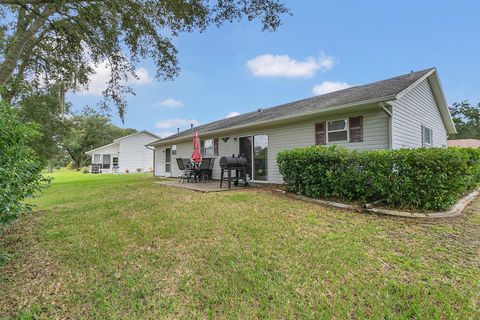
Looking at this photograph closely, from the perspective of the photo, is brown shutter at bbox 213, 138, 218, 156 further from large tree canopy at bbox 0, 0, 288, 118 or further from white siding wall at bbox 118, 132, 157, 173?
white siding wall at bbox 118, 132, 157, 173

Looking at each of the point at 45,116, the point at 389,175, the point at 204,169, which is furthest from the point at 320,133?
the point at 45,116

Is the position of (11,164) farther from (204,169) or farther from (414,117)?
(414,117)

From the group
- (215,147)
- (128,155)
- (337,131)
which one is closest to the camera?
(337,131)

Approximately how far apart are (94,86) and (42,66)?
2.02 m

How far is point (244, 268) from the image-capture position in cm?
293

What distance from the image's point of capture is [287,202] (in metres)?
5.98

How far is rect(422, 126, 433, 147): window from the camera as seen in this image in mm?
9359

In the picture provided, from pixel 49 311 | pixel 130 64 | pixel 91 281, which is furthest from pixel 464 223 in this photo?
pixel 130 64

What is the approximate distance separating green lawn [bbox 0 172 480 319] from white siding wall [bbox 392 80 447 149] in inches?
129

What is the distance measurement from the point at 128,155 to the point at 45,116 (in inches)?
621

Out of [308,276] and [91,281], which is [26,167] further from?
[308,276]

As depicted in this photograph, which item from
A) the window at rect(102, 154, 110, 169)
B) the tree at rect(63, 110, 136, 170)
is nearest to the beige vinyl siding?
the window at rect(102, 154, 110, 169)

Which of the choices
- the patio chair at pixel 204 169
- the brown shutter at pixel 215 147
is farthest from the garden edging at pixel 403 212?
the brown shutter at pixel 215 147

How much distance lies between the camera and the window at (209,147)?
12673mm
